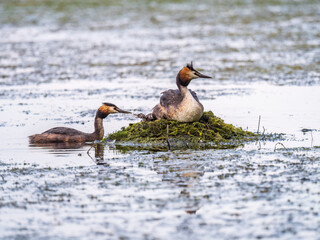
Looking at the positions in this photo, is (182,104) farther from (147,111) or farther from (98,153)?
(147,111)

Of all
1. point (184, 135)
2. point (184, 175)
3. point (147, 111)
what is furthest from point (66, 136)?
point (184, 175)

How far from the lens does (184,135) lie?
12445 mm

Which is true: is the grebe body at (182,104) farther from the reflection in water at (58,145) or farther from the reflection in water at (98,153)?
the reflection in water at (58,145)

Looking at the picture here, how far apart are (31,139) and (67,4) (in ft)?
115

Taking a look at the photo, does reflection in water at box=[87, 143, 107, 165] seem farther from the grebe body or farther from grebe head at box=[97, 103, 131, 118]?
the grebe body

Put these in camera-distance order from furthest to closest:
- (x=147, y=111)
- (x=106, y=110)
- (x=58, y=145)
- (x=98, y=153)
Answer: (x=147, y=111)
(x=106, y=110)
(x=58, y=145)
(x=98, y=153)

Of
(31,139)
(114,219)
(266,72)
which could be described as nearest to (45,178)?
(114,219)

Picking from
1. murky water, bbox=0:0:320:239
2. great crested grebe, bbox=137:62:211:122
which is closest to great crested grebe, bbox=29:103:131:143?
murky water, bbox=0:0:320:239

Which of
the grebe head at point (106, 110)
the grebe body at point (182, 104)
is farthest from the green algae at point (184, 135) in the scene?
the grebe head at point (106, 110)

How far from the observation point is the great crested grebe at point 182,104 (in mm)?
12547

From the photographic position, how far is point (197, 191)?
359 inches

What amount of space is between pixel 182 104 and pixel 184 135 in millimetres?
549

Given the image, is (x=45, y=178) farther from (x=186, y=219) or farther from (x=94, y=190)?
(x=186, y=219)

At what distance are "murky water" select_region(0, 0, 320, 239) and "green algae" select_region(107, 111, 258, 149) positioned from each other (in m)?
0.45
